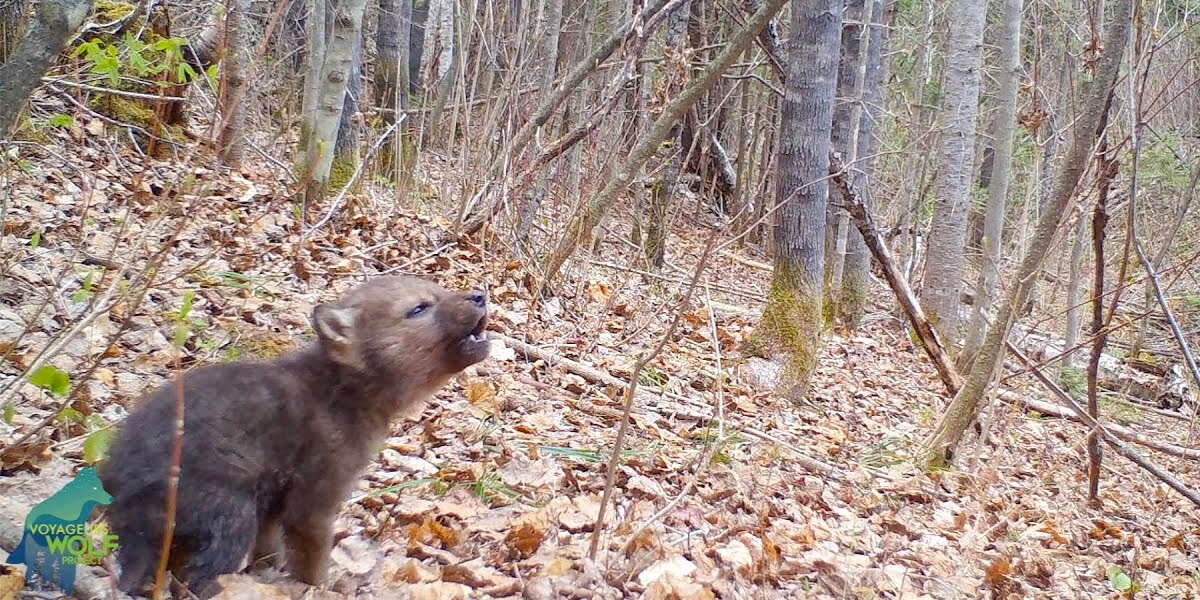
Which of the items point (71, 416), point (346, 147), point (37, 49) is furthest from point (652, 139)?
point (37, 49)

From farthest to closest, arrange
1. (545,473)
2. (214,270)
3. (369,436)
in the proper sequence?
(214,270) → (545,473) → (369,436)

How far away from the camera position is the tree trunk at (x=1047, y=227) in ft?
19.3

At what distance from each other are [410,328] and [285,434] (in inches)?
31.2

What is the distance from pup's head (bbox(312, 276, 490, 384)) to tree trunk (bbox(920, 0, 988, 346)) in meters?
10.5

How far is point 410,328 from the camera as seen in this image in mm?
4012

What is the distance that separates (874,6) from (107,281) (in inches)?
566

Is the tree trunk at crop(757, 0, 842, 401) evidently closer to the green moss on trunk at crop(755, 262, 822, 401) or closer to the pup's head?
the green moss on trunk at crop(755, 262, 822, 401)

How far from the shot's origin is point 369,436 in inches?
145

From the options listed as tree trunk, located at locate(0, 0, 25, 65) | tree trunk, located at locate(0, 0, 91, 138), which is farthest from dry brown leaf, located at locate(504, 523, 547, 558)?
tree trunk, located at locate(0, 0, 25, 65)

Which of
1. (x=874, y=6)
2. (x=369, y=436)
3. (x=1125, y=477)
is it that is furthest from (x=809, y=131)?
(x=874, y=6)

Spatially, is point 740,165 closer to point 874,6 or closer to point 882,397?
point 874,6

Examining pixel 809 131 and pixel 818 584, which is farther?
pixel 809 131

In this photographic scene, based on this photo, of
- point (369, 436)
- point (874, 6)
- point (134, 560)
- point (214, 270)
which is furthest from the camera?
point (874, 6)

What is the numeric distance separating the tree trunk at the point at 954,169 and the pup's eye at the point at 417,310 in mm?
10589
